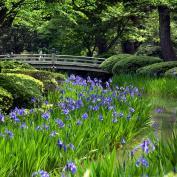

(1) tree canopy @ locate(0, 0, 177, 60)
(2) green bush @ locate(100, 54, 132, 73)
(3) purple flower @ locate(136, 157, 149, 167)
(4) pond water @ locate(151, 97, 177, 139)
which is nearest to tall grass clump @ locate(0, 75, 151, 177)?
(4) pond water @ locate(151, 97, 177, 139)

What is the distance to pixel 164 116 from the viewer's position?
1097 cm

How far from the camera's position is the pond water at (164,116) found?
8.83 m

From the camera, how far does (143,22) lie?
3181 cm

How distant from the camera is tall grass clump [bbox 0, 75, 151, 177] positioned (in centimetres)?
489

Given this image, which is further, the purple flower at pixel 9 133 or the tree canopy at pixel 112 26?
the tree canopy at pixel 112 26

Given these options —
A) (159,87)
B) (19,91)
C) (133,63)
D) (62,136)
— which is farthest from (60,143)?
(133,63)

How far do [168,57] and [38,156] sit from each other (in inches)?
Result: 758

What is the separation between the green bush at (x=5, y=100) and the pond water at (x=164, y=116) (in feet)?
10.0

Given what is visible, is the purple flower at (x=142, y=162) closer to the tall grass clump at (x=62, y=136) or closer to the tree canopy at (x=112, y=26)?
the tall grass clump at (x=62, y=136)

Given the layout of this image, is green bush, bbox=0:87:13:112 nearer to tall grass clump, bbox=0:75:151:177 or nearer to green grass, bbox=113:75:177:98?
tall grass clump, bbox=0:75:151:177

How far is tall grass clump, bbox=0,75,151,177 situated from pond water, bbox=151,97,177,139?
1.26ft

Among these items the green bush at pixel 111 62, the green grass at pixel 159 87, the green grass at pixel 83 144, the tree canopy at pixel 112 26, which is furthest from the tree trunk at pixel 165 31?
the green grass at pixel 83 144

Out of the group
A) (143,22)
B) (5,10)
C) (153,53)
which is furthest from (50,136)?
(143,22)

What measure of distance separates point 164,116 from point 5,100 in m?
4.49
